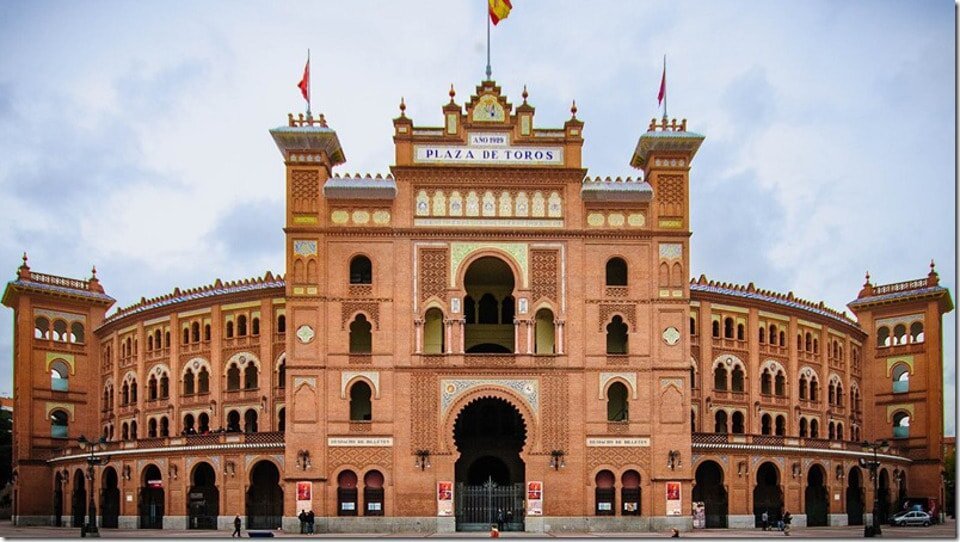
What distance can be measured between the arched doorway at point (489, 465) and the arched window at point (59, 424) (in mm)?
32803

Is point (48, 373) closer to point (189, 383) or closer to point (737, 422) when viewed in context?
point (189, 383)

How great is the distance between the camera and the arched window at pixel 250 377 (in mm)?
69750

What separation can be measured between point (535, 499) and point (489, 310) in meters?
12.3

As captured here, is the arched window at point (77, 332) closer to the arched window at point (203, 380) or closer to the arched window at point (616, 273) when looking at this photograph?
the arched window at point (203, 380)

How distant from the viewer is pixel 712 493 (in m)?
63.6

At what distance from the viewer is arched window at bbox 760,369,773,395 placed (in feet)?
241

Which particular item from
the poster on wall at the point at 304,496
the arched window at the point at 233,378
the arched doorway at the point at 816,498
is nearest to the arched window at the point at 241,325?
the arched window at the point at 233,378

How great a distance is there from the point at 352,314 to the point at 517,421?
10.7 meters

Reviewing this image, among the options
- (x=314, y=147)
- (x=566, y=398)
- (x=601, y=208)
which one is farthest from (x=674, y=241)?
(x=314, y=147)

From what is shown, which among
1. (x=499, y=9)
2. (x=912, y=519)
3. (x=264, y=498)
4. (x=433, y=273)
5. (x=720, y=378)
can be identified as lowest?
(x=912, y=519)

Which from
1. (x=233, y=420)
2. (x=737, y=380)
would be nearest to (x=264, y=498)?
(x=233, y=420)

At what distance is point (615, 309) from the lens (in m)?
57.8

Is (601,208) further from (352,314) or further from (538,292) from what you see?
(352,314)

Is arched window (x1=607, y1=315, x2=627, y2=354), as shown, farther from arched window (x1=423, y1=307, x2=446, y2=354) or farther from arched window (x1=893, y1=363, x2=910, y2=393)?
arched window (x1=893, y1=363, x2=910, y2=393)
